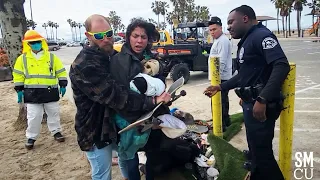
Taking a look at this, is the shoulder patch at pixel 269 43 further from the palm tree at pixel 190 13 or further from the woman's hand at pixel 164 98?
the palm tree at pixel 190 13

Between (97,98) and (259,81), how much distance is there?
4.55ft

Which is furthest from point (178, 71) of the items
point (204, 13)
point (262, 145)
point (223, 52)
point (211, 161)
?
point (204, 13)

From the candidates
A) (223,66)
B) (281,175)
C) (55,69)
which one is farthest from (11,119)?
(281,175)

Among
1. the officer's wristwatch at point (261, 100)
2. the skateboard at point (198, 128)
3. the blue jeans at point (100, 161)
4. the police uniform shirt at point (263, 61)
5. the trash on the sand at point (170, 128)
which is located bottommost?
the skateboard at point (198, 128)

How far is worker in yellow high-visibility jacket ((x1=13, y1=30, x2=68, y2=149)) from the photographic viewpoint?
458 centimetres

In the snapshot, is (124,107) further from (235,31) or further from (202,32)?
(202,32)

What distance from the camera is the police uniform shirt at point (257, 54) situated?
2375 mm

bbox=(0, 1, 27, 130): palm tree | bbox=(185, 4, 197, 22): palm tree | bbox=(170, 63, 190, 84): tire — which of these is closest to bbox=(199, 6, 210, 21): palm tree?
bbox=(185, 4, 197, 22): palm tree

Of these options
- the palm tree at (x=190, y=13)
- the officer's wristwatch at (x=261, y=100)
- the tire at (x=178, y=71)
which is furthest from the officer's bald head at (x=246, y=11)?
the palm tree at (x=190, y=13)

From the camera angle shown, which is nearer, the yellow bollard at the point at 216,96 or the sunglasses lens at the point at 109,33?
the sunglasses lens at the point at 109,33

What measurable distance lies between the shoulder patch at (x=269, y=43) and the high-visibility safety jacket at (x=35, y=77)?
3.46 m

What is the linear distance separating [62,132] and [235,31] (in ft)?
12.8

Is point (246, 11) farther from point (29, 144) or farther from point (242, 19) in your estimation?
point (29, 144)

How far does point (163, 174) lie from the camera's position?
3047 millimetres
